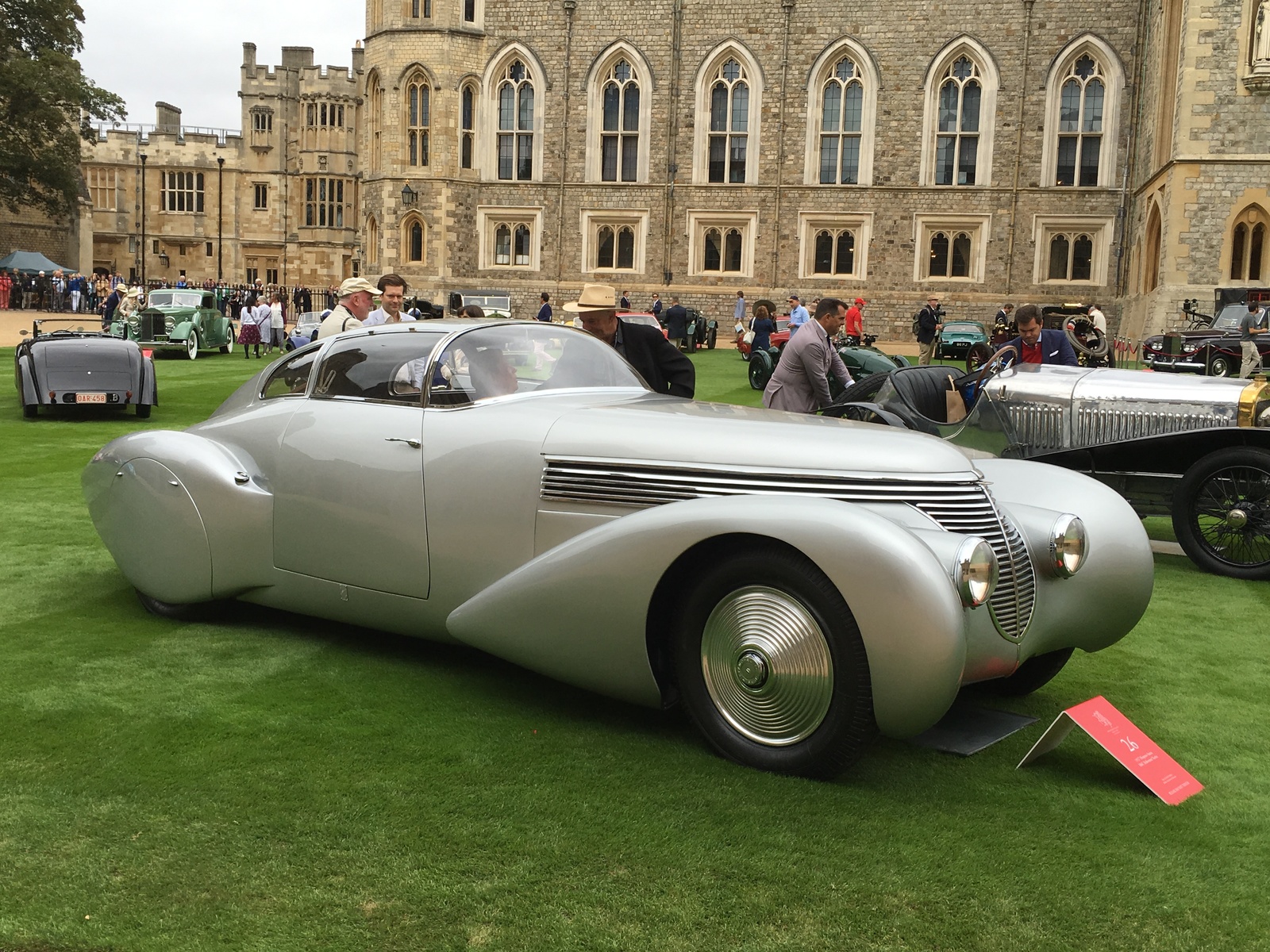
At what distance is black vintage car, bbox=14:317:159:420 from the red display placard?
12.3 metres

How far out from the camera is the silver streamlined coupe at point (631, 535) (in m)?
3.66

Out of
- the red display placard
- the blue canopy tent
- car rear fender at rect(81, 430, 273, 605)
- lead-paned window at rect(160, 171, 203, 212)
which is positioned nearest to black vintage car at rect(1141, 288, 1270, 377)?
the red display placard

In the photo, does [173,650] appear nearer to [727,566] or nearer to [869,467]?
[727,566]

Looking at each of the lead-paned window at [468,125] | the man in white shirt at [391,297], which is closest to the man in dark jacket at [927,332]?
the lead-paned window at [468,125]

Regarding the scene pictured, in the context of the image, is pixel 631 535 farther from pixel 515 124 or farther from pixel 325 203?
pixel 325 203

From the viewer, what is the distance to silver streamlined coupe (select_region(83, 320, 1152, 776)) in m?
3.66

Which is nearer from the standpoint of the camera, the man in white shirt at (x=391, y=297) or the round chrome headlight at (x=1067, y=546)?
the round chrome headlight at (x=1067, y=546)

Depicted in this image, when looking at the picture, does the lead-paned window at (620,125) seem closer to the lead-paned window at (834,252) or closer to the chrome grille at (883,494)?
the lead-paned window at (834,252)

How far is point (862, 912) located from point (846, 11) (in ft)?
124

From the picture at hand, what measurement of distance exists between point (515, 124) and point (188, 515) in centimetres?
3618

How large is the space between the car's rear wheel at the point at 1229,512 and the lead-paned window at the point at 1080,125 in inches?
1256

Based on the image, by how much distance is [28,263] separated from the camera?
166ft

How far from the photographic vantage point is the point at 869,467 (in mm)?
3938

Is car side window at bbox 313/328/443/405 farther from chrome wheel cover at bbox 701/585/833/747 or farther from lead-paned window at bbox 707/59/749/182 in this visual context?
lead-paned window at bbox 707/59/749/182
